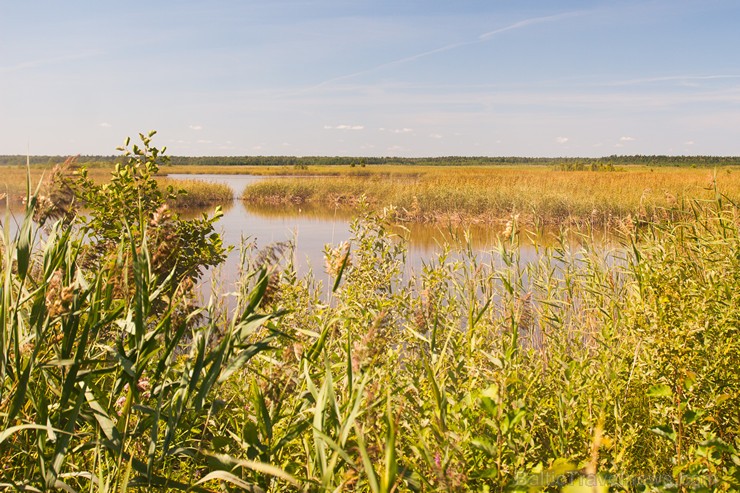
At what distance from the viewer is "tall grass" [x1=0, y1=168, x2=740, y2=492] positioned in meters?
1.22

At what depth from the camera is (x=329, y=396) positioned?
1.22 metres

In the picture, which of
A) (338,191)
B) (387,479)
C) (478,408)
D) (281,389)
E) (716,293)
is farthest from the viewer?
(338,191)

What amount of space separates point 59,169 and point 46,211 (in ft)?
0.40

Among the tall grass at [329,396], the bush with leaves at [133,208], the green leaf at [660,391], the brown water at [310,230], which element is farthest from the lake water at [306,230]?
the green leaf at [660,391]

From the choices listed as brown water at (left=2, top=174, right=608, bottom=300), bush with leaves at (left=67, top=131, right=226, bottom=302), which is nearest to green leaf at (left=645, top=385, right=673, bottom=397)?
bush with leaves at (left=67, top=131, right=226, bottom=302)

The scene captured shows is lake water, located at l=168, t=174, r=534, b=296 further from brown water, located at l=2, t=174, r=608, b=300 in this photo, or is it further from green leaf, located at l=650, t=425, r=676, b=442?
green leaf, located at l=650, t=425, r=676, b=442

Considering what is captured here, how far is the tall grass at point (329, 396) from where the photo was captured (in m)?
1.22

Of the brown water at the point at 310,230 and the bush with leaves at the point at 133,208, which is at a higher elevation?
the bush with leaves at the point at 133,208

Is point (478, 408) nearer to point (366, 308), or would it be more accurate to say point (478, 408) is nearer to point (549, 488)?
point (549, 488)

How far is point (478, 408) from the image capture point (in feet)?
6.18

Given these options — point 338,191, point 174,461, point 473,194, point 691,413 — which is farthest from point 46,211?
point 338,191

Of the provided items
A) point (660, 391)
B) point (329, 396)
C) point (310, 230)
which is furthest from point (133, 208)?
point (310, 230)

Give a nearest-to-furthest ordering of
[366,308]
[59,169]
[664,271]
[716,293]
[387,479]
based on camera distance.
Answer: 1. [387,479]
2. [59,169]
3. [664,271]
4. [716,293]
5. [366,308]

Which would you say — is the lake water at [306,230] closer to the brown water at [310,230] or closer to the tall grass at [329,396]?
the brown water at [310,230]
